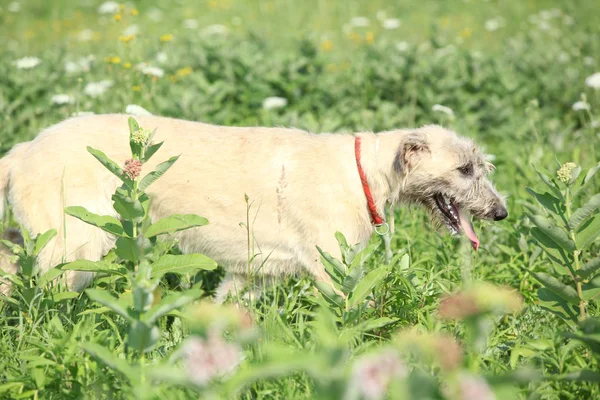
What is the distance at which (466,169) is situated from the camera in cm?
438

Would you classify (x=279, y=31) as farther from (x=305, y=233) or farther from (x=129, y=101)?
(x=305, y=233)

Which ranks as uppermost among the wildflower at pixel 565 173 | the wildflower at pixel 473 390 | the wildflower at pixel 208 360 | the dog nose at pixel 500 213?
the wildflower at pixel 473 390

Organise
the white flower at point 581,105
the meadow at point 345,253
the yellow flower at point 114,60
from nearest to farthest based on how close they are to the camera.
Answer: the meadow at point 345,253
the white flower at point 581,105
the yellow flower at point 114,60

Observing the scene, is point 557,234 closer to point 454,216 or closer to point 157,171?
point 454,216

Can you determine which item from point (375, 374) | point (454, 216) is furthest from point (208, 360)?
point (454, 216)

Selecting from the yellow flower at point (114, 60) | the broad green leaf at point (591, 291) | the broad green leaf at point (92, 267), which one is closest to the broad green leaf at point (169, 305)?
the broad green leaf at point (92, 267)

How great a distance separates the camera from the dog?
13.4 ft

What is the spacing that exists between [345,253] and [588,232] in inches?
42.4

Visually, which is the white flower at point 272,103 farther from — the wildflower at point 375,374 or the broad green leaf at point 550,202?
the wildflower at point 375,374

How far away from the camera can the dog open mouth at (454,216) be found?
14.6ft

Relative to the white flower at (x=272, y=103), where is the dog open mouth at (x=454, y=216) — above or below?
below

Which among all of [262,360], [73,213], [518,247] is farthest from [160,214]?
[518,247]

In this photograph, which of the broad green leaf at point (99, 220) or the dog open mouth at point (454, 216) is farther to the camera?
the dog open mouth at point (454, 216)

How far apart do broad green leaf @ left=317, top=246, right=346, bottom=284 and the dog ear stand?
1248 mm
